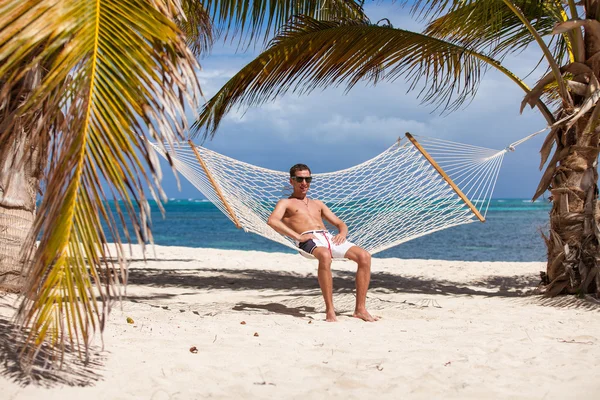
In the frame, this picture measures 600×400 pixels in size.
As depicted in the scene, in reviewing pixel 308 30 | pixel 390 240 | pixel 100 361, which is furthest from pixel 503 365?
pixel 308 30

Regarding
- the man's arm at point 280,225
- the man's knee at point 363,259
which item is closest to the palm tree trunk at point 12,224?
Result: the man's arm at point 280,225

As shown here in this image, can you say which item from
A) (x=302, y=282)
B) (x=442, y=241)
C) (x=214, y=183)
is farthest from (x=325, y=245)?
(x=442, y=241)

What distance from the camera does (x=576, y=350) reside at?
8.38 feet

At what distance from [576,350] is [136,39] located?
6.41 ft

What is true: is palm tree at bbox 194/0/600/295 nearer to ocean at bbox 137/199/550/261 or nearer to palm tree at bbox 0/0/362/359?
palm tree at bbox 0/0/362/359

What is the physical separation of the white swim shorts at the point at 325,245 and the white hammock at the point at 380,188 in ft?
2.26

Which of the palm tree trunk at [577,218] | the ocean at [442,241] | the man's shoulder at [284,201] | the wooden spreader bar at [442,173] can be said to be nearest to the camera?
the man's shoulder at [284,201]

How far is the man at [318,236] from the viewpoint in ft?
10.2

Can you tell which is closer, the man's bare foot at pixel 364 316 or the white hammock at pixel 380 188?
the man's bare foot at pixel 364 316

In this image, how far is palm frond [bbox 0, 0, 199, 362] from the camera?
1666 millimetres

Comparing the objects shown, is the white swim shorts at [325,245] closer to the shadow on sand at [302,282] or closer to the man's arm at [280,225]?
the man's arm at [280,225]

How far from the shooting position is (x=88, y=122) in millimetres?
1712

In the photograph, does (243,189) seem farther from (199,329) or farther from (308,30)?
(199,329)

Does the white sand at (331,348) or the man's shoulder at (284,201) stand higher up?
the man's shoulder at (284,201)
